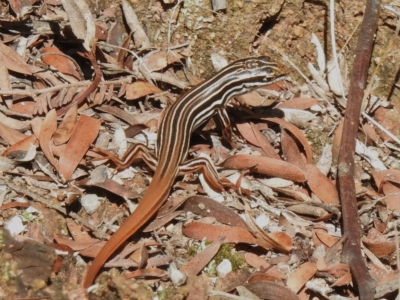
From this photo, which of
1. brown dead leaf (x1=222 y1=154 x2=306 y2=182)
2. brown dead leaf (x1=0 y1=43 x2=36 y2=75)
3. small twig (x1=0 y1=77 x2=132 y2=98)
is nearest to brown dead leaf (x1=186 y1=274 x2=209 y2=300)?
brown dead leaf (x1=222 y1=154 x2=306 y2=182)

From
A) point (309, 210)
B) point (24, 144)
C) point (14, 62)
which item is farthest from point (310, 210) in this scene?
point (14, 62)

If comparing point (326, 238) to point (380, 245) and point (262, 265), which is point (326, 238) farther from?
point (262, 265)

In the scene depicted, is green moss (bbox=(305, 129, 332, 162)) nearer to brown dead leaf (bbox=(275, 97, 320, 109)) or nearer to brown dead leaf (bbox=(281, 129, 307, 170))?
brown dead leaf (bbox=(281, 129, 307, 170))

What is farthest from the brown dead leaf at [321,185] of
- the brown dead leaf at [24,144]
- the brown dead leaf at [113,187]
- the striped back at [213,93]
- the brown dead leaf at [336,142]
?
the brown dead leaf at [24,144]

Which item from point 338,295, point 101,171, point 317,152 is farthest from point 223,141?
point 338,295

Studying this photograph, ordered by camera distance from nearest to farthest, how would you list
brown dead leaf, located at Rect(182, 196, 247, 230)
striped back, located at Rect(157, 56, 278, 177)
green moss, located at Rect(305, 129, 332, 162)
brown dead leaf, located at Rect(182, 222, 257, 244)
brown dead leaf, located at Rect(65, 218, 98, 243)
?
1. brown dead leaf, located at Rect(65, 218, 98, 243)
2. brown dead leaf, located at Rect(182, 222, 257, 244)
3. brown dead leaf, located at Rect(182, 196, 247, 230)
4. striped back, located at Rect(157, 56, 278, 177)
5. green moss, located at Rect(305, 129, 332, 162)
